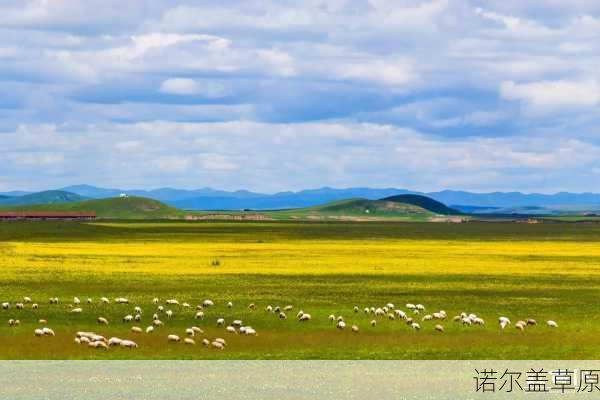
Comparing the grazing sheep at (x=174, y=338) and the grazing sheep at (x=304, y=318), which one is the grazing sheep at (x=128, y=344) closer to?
the grazing sheep at (x=174, y=338)

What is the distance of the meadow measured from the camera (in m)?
34.5

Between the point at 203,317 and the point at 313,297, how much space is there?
10196mm

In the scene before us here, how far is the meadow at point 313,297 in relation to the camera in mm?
34500

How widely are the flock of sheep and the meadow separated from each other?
1.04 ft

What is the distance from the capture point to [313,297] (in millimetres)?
51688

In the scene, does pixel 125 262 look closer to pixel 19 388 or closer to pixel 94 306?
pixel 94 306

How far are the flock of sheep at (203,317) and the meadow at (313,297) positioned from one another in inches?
12.4

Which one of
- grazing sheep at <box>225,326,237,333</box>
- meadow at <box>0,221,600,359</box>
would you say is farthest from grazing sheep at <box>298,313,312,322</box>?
grazing sheep at <box>225,326,237,333</box>

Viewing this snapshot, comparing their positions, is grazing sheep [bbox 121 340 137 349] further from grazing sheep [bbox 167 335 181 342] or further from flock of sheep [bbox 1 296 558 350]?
grazing sheep [bbox 167 335 181 342]

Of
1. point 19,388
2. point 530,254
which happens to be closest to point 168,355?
point 19,388

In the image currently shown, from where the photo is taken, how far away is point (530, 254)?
9925 centimetres

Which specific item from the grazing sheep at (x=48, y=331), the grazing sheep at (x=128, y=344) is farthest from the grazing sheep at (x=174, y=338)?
the grazing sheep at (x=48, y=331)

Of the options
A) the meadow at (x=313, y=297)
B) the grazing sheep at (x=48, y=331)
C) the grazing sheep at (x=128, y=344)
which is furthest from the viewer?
the grazing sheep at (x=48, y=331)

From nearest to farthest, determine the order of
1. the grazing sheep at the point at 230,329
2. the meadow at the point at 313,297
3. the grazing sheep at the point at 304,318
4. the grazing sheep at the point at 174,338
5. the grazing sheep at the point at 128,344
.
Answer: the grazing sheep at the point at 128,344, the meadow at the point at 313,297, the grazing sheep at the point at 174,338, the grazing sheep at the point at 230,329, the grazing sheep at the point at 304,318
